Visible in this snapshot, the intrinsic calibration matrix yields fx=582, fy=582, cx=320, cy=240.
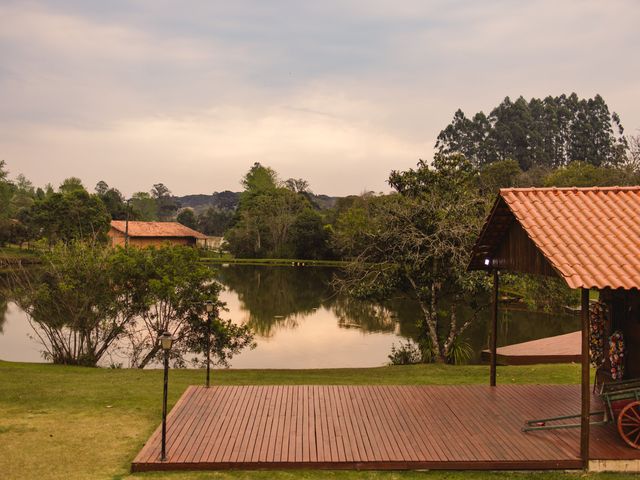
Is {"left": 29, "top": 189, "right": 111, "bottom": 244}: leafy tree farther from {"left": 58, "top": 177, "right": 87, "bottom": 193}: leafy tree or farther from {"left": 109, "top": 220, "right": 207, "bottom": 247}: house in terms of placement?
{"left": 58, "top": 177, "right": 87, "bottom": 193}: leafy tree

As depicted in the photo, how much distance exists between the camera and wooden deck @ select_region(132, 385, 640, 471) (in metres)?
6.79

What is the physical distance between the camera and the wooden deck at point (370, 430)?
6789mm

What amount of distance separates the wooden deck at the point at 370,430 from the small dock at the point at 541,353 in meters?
5.89

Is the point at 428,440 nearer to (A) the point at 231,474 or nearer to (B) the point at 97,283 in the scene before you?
(A) the point at 231,474

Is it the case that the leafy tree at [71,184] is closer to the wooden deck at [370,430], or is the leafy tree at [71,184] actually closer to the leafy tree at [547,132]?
the leafy tree at [547,132]

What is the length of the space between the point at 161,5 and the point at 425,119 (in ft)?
67.8

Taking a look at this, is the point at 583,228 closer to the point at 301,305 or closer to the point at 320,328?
the point at 320,328

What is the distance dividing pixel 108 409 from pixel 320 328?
14.7m

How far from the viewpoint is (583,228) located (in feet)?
25.2

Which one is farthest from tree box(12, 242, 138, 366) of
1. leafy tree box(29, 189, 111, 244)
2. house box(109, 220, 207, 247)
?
house box(109, 220, 207, 247)

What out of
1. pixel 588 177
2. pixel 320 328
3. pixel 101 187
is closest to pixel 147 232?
pixel 588 177

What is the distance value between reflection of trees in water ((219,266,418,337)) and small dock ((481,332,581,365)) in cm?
465

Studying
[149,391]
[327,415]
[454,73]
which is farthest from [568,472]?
[454,73]

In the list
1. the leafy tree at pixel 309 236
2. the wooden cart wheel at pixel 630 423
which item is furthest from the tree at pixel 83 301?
the leafy tree at pixel 309 236
